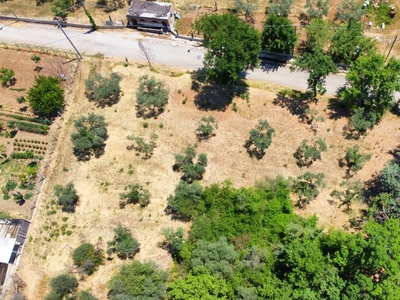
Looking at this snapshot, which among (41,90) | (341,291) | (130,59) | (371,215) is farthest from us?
(130,59)

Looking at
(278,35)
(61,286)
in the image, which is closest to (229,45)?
(278,35)

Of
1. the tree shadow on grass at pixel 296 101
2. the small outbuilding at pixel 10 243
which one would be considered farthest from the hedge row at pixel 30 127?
the tree shadow on grass at pixel 296 101

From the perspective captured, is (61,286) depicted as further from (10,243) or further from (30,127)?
(30,127)

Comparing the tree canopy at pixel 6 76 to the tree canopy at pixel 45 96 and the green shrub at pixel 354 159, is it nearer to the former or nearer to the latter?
the tree canopy at pixel 45 96

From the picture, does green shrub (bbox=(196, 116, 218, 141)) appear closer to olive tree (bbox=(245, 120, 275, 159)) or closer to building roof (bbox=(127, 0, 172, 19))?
olive tree (bbox=(245, 120, 275, 159))

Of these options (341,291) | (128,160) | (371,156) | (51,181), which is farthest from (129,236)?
(371,156)

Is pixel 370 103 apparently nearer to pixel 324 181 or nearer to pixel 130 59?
pixel 324 181
